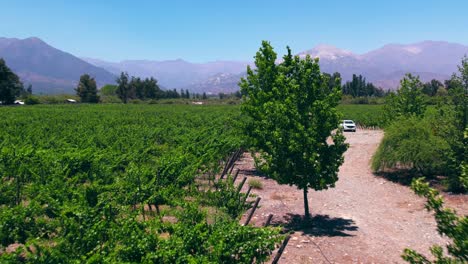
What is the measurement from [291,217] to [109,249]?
33.4ft

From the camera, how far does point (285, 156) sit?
46.6ft

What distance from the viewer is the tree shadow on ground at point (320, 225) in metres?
13.9

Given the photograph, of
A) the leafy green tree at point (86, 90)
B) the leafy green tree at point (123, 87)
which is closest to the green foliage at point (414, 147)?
the leafy green tree at point (86, 90)

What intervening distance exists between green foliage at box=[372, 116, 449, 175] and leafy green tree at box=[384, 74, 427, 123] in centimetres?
610

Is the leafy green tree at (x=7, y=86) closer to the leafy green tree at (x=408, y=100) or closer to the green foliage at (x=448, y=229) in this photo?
the leafy green tree at (x=408, y=100)

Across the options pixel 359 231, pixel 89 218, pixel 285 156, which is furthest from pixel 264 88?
pixel 89 218

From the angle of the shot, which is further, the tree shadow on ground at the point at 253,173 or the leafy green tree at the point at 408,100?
the leafy green tree at the point at 408,100

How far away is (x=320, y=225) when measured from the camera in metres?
14.8

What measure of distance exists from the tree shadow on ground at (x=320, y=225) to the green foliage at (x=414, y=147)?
26.8 feet

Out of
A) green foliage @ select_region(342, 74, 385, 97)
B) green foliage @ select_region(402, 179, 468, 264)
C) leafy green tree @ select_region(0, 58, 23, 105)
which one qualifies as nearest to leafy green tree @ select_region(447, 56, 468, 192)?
green foliage @ select_region(402, 179, 468, 264)

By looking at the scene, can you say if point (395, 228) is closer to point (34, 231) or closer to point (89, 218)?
point (89, 218)

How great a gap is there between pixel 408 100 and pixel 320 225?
60.3 feet

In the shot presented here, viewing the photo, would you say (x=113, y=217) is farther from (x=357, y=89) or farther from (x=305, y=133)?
(x=357, y=89)

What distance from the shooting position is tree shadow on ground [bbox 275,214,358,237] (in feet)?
45.8
